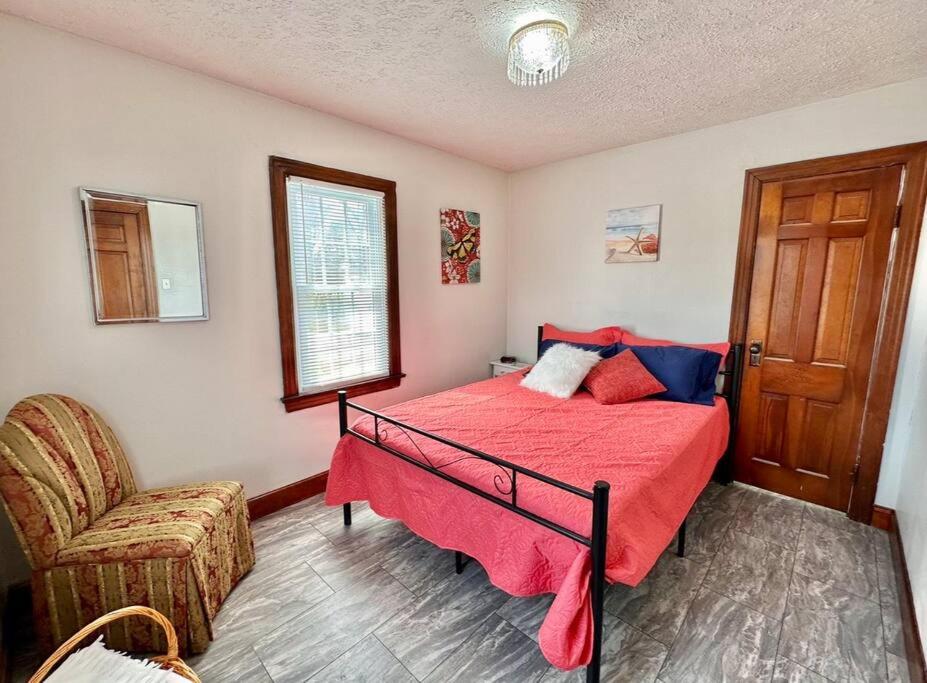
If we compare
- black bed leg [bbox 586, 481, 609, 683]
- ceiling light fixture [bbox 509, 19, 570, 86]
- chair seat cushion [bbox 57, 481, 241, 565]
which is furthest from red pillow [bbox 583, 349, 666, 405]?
chair seat cushion [bbox 57, 481, 241, 565]

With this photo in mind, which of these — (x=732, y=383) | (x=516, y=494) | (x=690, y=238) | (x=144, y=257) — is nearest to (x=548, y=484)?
(x=516, y=494)

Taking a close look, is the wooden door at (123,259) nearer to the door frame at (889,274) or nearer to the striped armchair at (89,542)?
the striped armchair at (89,542)

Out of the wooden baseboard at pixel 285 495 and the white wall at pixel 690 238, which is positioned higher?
the white wall at pixel 690 238

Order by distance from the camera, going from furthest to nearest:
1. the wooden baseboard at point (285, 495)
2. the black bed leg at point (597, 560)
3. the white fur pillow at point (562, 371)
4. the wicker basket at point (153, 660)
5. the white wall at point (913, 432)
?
1. the white fur pillow at point (562, 371)
2. the wooden baseboard at point (285, 495)
3. the white wall at point (913, 432)
4. the black bed leg at point (597, 560)
5. the wicker basket at point (153, 660)

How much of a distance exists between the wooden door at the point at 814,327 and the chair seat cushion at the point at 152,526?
3184 millimetres

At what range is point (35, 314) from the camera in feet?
5.63

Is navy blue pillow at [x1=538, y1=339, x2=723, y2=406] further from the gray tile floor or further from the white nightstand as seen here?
the white nightstand

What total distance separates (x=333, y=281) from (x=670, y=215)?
244 centimetres

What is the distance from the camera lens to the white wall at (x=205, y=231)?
1.67 meters

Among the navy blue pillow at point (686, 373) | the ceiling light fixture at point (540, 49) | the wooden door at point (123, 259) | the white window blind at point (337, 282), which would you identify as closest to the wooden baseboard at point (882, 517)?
the navy blue pillow at point (686, 373)

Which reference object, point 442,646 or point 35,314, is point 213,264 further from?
point 442,646

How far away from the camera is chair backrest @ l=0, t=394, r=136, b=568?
4.65 feet

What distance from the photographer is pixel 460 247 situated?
3479mm

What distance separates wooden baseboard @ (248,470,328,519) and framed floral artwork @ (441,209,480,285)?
1.79 m
